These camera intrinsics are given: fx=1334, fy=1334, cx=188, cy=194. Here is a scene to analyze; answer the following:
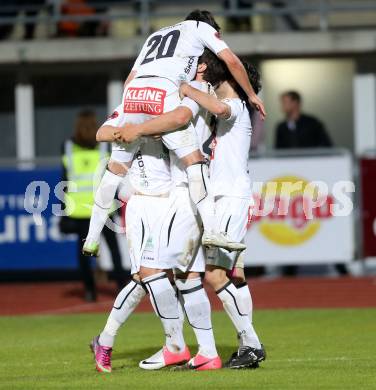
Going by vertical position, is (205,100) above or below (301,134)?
above

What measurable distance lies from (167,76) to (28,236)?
9816 millimetres

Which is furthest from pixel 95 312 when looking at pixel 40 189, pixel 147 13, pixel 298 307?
pixel 147 13

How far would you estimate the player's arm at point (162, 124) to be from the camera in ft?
29.1

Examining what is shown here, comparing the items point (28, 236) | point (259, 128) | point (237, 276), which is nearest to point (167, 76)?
point (237, 276)

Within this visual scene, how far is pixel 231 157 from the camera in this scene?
9414 millimetres

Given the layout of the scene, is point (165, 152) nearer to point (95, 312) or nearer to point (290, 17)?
point (95, 312)

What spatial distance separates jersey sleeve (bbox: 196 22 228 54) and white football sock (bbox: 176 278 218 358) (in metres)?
1.61

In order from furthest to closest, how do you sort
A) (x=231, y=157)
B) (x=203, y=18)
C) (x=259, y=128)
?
1. (x=259, y=128)
2. (x=203, y=18)
3. (x=231, y=157)

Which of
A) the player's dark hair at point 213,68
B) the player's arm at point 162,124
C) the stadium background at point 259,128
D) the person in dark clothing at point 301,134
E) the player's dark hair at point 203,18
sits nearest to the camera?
the player's arm at point 162,124

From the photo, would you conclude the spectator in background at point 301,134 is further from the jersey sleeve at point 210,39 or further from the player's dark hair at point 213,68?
the jersey sleeve at point 210,39

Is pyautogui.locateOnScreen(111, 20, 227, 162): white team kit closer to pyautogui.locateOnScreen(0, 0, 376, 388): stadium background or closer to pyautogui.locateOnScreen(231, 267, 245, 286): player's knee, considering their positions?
pyautogui.locateOnScreen(231, 267, 245, 286): player's knee

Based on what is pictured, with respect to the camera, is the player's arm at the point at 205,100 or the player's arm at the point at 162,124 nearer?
the player's arm at the point at 162,124

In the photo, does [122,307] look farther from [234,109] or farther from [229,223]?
[234,109]

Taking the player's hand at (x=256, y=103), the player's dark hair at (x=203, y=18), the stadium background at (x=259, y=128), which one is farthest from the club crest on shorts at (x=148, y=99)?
the stadium background at (x=259, y=128)
